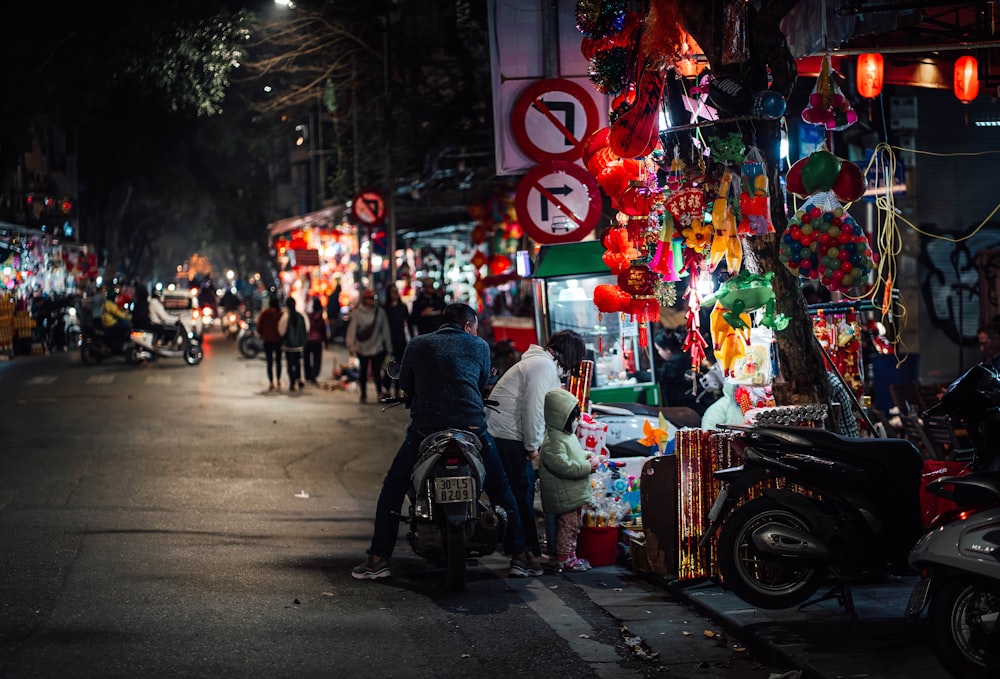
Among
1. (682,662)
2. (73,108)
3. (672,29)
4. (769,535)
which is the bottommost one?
(682,662)

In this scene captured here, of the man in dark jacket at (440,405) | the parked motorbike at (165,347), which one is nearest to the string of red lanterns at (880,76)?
the man in dark jacket at (440,405)

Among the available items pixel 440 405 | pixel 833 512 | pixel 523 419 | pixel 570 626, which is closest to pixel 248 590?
pixel 440 405

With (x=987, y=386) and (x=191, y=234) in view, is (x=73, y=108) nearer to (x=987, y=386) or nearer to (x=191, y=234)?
(x=987, y=386)

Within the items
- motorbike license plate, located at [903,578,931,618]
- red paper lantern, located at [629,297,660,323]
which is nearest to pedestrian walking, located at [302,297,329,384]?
red paper lantern, located at [629,297,660,323]

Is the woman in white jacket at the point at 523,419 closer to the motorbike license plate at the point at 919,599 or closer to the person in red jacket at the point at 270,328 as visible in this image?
the motorbike license plate at the point at 919,599

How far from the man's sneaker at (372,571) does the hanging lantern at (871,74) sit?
258 inches

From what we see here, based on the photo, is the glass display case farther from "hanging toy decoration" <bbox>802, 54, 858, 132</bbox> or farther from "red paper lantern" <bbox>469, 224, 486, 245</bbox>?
"red paper lantern" <bbox>469, 224, 486, 245</bbox>

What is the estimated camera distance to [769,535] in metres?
6.80

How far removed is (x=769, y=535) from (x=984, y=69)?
741cm

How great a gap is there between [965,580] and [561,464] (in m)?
3.54

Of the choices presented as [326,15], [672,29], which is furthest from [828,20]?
[326,15]

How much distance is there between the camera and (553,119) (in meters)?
12.0

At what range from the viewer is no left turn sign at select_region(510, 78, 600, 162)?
11.9m

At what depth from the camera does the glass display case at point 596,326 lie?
44.3 feet
